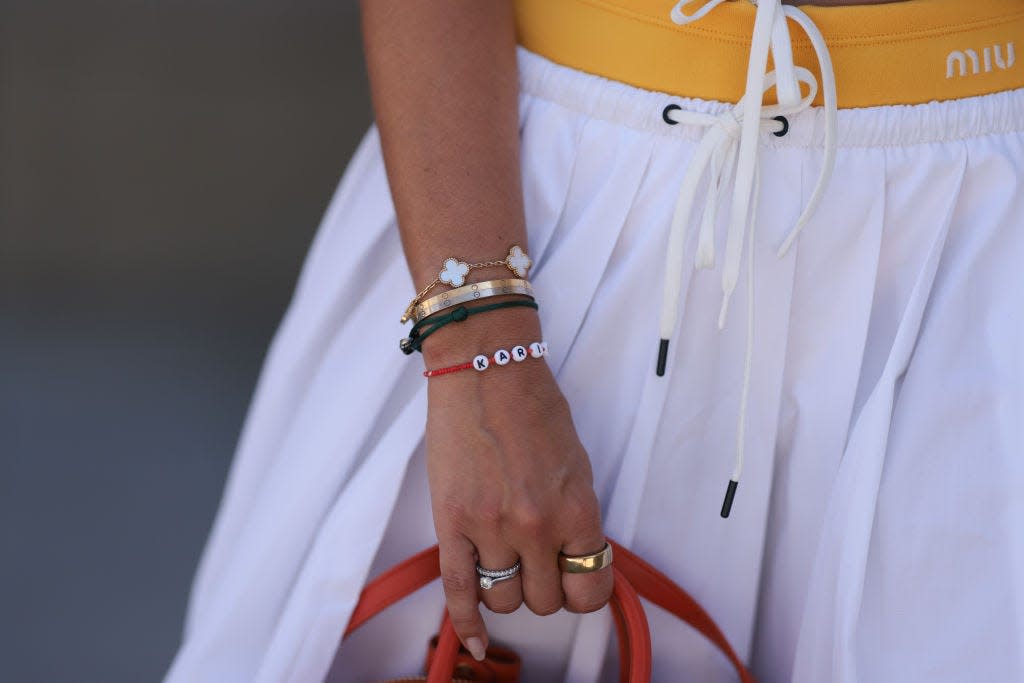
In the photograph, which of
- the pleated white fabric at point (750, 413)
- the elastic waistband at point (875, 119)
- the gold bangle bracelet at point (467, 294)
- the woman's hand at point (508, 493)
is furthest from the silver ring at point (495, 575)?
the elastic waistband at point (875, 119)

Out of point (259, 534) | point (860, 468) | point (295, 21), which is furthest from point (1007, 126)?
point (295, 21)

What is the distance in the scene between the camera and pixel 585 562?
88 cm

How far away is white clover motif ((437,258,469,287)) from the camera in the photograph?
916 millimetres

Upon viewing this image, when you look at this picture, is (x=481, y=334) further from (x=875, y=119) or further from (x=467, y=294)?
(x=875, y=119)

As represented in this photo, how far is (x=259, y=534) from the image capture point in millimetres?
1046

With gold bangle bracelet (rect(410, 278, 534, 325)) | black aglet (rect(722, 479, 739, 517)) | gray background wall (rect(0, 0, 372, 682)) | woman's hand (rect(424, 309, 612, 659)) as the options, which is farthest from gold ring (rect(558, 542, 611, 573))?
gray background wall (rect(0, 0, 372, 682))

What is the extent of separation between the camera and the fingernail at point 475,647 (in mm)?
909

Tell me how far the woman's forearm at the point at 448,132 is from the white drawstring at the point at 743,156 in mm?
140

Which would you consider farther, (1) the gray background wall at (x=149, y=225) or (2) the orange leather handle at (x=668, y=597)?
(1) the gray background wall at (x=149, y=225)

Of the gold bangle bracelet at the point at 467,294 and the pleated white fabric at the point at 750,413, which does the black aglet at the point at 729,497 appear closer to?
the pleated white fabric at the point at 750,413

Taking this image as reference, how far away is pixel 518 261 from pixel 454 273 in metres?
0.06

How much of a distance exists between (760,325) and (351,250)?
0.44 meters

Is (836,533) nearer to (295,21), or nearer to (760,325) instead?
(760,325)

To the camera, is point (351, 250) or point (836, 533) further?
point (351, 250)
